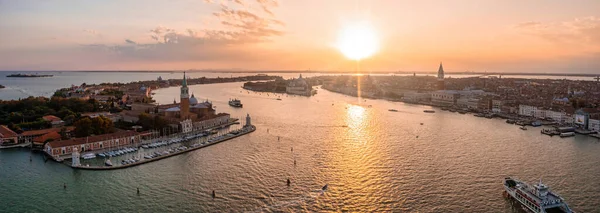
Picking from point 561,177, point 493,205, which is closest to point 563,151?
point 561,177

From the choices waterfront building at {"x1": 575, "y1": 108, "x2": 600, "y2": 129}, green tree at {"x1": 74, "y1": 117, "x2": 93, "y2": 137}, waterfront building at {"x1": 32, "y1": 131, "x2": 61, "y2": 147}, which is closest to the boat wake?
green tree at {"x1": 74, "y1": 117, "x2": 93, "y2": 137}

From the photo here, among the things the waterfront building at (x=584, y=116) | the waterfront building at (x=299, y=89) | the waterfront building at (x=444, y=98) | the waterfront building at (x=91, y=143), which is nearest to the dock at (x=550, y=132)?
the waterfront building at (x=584, y=116)

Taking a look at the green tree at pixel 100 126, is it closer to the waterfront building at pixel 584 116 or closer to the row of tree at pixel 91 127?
the row of tree at pixel 91 127

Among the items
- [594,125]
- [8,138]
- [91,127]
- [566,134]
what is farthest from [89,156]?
[594,125]

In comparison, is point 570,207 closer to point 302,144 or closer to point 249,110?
point 302,144

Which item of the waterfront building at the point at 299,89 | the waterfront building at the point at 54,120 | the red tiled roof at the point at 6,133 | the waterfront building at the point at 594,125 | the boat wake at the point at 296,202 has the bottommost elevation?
the boat wake at the point at 296,202

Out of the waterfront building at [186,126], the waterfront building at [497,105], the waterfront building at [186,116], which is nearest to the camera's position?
the waterfront building at [186,126]

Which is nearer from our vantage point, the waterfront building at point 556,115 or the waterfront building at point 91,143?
the waterfront building at point 91,143
